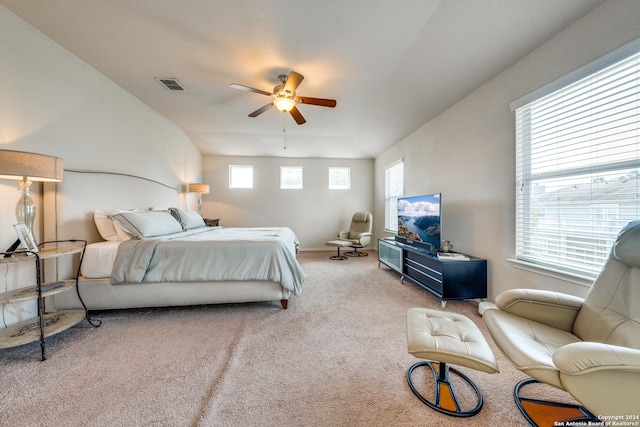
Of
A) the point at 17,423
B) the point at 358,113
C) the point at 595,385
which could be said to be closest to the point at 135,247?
the point at 17,423

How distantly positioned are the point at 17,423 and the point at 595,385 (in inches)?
104

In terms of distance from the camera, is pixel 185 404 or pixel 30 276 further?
pixel 30 276

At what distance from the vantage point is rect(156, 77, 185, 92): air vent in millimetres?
2777

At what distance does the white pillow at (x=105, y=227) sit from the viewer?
2.41 m

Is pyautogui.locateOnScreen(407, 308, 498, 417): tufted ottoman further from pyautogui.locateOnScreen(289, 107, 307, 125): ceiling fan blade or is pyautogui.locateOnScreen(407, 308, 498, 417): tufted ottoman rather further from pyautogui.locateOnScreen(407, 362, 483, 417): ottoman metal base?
pyautogui.locateOnScreen(289, 107, 307, 125): ceiling fan blade

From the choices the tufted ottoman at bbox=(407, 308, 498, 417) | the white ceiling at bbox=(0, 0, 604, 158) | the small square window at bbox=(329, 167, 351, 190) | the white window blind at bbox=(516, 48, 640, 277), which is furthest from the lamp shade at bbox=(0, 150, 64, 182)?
the small square window at bbox=(329, 167, 351, 190)

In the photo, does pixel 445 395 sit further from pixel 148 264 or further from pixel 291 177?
pixel 291 177

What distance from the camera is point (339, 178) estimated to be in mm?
5938

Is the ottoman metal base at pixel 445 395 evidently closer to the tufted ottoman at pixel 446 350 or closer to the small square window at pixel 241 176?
the tufted ottoman at pixel 446 350

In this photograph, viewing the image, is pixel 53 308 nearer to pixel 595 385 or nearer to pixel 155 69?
pixel 155 69

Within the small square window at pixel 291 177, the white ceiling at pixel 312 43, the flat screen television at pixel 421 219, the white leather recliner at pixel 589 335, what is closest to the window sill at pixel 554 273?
the white leather recliner at pixel 589 335

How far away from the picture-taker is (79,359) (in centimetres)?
162

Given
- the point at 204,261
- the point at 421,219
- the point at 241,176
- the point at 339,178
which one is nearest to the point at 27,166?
the point at 204,261

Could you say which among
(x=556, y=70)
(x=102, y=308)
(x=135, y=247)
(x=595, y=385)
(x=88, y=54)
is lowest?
(x=102, y=308)
